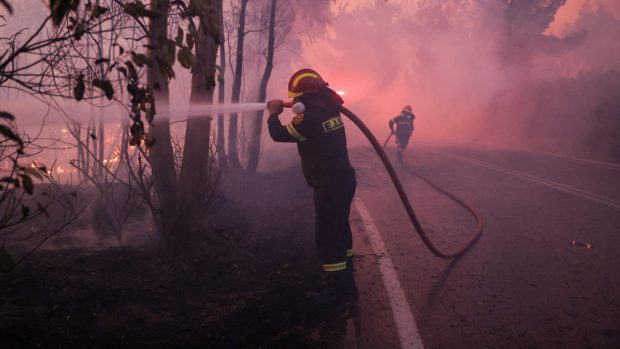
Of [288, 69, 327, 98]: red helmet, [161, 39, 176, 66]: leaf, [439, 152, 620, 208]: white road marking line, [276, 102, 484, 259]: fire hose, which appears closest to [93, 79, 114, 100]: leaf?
[161, 39, 176, 66]: leaf

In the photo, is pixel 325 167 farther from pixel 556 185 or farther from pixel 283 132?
pixel 556 185

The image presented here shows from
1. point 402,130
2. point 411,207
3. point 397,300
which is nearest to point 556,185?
point 402,130

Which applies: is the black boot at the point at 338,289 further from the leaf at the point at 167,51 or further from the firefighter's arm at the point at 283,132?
the leaf at the point at 167,51

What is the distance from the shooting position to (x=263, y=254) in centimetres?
489

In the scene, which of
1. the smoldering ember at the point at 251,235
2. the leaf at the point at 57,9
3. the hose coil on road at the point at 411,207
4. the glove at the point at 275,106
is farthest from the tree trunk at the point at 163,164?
the leaf at the point at 57,9

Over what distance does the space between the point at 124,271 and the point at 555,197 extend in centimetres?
796

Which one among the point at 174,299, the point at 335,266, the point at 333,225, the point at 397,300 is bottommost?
the point at 174,299

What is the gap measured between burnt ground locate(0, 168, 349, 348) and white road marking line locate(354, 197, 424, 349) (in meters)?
0.52

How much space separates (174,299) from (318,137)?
2.18 metres

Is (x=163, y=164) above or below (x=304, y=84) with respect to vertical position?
below

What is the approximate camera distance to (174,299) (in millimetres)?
3736

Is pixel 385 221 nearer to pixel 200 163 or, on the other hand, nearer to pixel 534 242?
pixel 534 242

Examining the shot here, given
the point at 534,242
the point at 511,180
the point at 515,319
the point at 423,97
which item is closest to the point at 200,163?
the point at 515,319

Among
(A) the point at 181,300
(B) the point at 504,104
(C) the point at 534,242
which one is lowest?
(A) the point at 181,300
